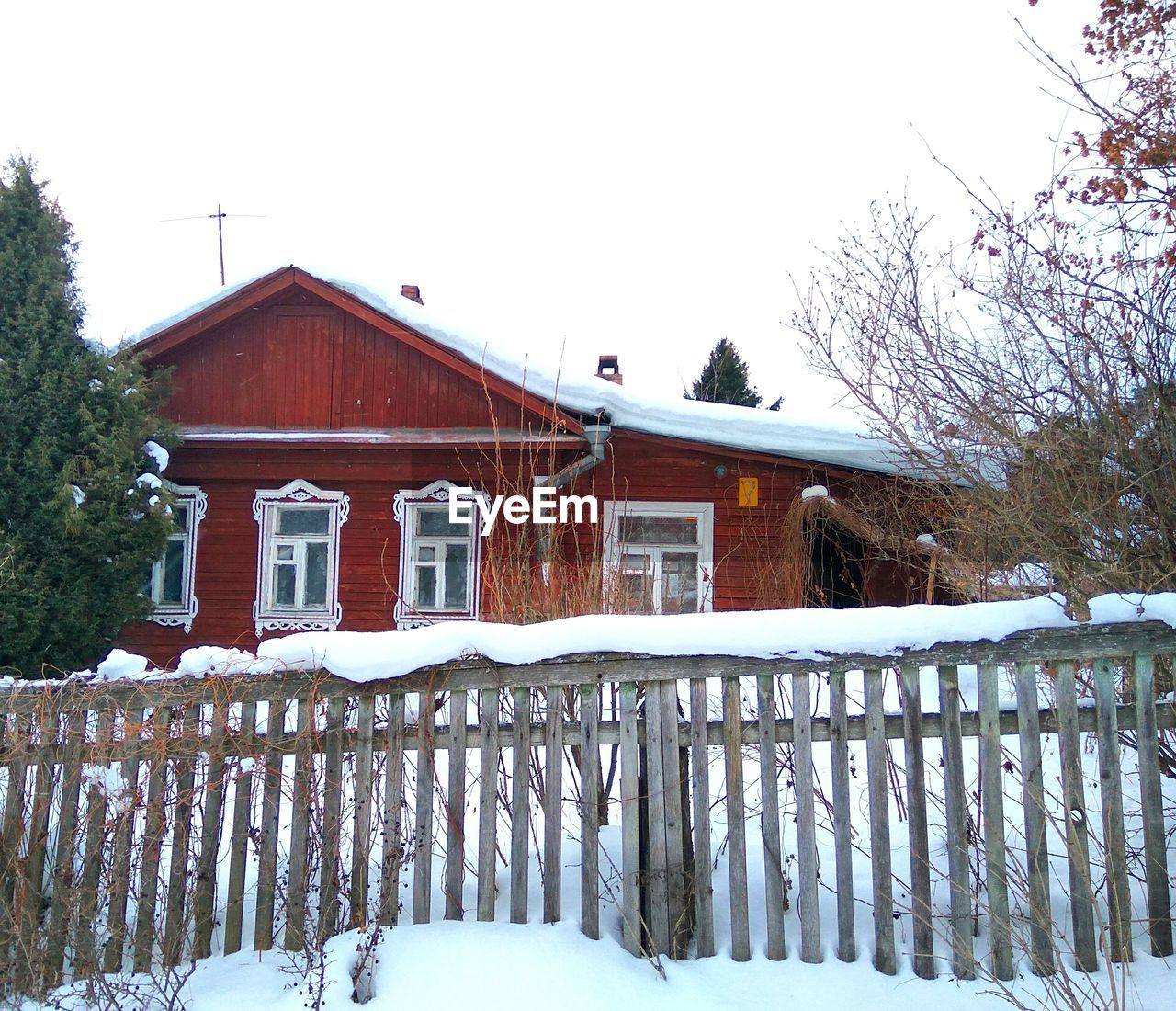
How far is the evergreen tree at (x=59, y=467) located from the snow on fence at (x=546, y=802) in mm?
4876

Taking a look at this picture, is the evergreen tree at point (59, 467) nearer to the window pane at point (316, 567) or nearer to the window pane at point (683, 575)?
the window pane at point (316, 567)

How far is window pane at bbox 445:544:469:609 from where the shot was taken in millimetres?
10039

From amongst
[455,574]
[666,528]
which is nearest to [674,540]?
[666,528]

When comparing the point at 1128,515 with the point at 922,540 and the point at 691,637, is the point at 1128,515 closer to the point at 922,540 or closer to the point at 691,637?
the point at 691,637

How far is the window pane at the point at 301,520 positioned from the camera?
1020 cm

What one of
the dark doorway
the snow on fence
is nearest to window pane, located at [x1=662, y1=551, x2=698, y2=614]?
the dark doorway

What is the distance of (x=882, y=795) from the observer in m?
3.21

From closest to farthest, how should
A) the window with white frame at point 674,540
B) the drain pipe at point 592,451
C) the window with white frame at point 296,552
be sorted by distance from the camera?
the drain pipe at point 592,451
the window with white frame at point 674,540
the window with white frame at point 296,552

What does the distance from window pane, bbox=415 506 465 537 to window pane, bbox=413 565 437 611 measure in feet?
1.24

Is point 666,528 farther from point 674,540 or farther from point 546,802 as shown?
point 546,802

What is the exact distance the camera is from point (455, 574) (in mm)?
10070

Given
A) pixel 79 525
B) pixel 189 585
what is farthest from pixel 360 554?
pixel 79 525

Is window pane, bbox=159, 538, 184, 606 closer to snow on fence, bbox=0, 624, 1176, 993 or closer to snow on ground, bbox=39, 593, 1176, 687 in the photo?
snow on fence, bbox=0, 624, 1176, 993

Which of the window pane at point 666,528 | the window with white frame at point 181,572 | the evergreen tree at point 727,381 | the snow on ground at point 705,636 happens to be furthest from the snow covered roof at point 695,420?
the evergreen tree at point 727,381
